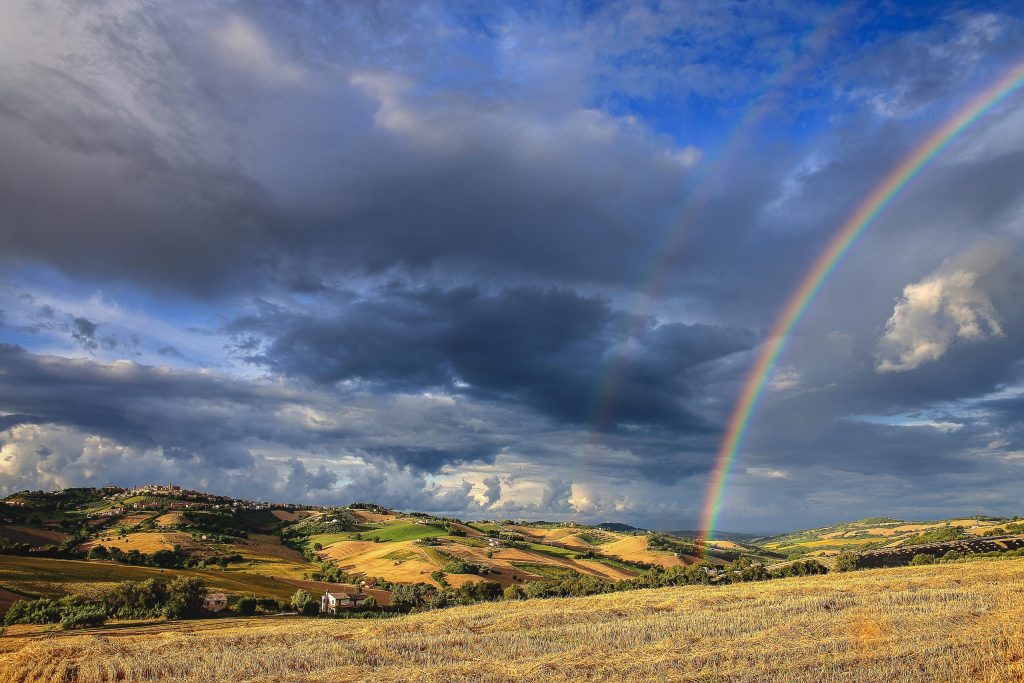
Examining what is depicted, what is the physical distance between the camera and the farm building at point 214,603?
6844cm

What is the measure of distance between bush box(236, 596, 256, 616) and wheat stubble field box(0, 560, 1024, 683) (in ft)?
47.4

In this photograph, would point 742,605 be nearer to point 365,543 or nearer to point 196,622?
point 196,622

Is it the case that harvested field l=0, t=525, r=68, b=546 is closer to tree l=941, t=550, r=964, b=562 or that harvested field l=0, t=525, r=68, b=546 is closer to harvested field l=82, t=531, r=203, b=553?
harvested field l=82, t=531, r=203, b=553

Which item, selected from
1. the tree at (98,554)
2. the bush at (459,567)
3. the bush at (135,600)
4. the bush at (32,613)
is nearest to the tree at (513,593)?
the bush at (459,567)

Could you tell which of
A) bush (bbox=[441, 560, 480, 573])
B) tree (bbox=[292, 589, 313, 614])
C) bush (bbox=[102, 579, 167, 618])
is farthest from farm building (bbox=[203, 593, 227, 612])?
bush (bbox=[441, 560, 480, 573])

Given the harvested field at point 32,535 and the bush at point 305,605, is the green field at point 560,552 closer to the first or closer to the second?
the bush at point 305,605

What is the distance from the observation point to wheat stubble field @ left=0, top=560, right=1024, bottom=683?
27031 mm

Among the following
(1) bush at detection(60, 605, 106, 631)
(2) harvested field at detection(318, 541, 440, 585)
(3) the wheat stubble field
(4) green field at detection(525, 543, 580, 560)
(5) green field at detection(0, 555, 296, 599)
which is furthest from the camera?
(4) green field at detection(525, 543, 580, 560)

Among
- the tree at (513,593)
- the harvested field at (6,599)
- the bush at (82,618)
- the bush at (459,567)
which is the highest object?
the bush at (82,618)

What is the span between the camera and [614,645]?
34.9 m

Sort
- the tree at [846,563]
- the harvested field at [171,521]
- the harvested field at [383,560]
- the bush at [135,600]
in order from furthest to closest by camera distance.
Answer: the harvested field at [171,521]
the harvested field at [383,560]
the tree at [846,563]
the bush at [135,600]

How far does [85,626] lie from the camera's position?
5219 centimetres

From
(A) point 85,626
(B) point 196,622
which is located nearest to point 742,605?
(B) point 196,622

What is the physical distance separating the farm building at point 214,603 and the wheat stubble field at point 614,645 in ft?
47.8
